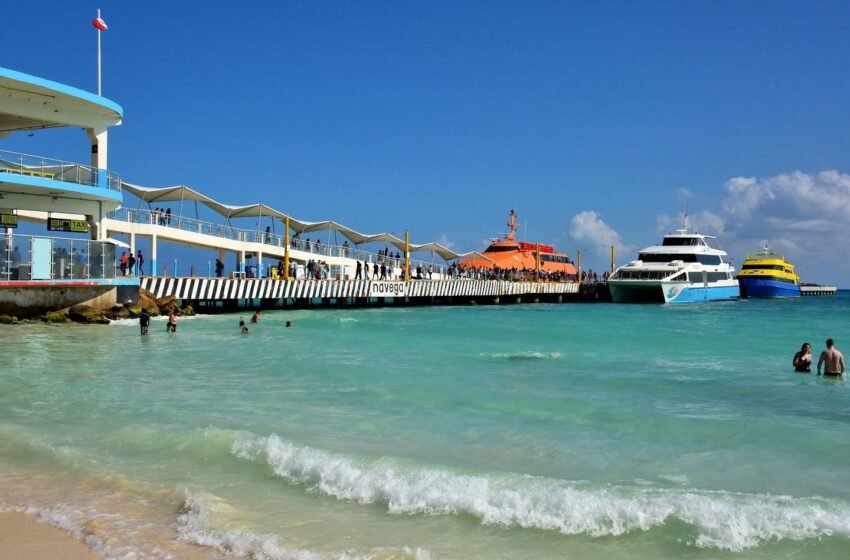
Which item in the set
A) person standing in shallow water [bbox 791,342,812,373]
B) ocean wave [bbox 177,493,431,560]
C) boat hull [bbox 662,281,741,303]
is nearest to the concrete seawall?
A: ocean wave [bbox 177,493,431,560]

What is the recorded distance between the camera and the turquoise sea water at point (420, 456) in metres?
5.83

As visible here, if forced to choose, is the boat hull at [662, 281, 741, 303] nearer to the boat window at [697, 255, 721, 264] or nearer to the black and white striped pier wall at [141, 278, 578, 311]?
the boat window at [697, 255, 721, 264]

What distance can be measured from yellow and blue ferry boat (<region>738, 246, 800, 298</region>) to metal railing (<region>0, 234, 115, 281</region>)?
206ft

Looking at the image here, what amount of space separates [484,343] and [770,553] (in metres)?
17.5

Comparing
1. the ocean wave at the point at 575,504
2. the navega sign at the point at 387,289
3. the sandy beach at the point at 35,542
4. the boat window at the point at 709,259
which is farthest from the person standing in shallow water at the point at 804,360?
the boat window at the point at 709,259

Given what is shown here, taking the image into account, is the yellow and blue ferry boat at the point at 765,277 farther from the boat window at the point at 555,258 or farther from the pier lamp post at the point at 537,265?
the pier lamp post at the point at 537,265

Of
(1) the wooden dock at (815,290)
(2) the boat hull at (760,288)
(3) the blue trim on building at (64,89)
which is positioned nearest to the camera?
(3) the blue trim on building at (64,89)

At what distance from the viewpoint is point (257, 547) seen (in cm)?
539

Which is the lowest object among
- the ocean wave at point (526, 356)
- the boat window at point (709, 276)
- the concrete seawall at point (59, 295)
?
the ocean wave at point (526, 356)

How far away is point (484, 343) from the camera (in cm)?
2308

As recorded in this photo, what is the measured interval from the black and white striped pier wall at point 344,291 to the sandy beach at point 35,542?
26.3 metres

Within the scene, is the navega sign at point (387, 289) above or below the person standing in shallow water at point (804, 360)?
above

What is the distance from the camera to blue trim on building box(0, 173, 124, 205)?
71.7 feet

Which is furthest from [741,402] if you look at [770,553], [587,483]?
[770,553]
